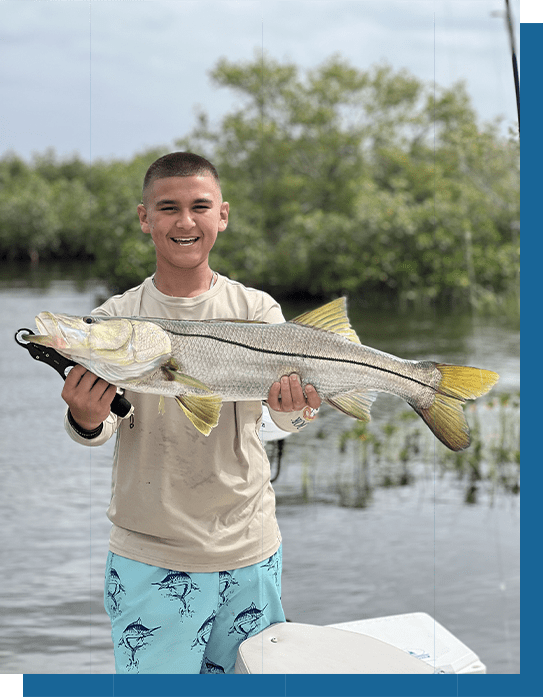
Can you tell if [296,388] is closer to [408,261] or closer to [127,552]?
[127,552]

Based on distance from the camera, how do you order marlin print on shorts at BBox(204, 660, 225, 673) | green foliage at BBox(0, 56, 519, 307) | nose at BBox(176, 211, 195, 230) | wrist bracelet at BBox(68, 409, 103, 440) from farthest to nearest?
green foliage at BBox(0, 56, 519, 307) → marlin print on shorts at BBox(204, 660, 225, 673) → nose at BBox(176, 211, 195, 230) → wrist bracelet at BBox(68, 409, 103, 440)

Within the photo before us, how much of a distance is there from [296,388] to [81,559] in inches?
214

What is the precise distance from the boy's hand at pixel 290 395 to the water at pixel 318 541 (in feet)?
5.33

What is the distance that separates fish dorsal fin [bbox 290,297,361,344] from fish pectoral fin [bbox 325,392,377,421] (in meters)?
0.12

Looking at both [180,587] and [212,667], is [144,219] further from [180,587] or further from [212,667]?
[212,667]

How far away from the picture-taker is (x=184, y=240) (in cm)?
167

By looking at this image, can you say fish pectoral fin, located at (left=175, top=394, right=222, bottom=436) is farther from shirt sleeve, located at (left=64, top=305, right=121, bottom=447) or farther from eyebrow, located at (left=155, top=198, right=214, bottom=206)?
eyebrow, located at (left=155, top=198, right=214, bottom=206)

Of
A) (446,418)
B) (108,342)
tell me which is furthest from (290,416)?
(108,342)

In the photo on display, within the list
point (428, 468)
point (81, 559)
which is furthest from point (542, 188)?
point (428, 468)

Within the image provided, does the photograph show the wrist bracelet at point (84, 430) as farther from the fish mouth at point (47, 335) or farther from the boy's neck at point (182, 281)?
the boy's neck at point (182, 281)

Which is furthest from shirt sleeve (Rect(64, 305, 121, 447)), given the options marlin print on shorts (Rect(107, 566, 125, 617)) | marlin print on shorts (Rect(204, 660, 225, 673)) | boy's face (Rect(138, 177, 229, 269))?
marlin print on shorts (Rect(204, 660, 225, 673))

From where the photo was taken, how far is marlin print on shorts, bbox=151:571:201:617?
1.66 metres

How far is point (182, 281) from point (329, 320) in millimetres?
351

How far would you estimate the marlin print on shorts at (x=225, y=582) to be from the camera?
1.68m
